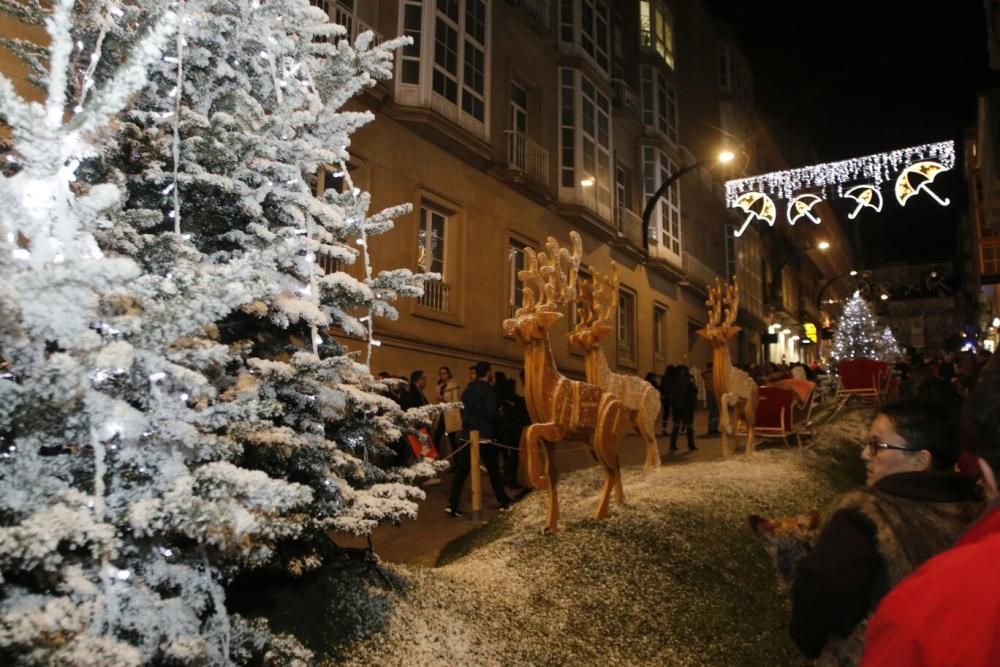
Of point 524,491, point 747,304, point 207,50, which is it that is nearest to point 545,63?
point 524,491

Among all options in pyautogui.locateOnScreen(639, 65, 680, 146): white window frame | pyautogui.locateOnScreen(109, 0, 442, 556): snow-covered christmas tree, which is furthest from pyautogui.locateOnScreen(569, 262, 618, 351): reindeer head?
pyautogui.locateOnScreen(639, 65, 680, 146): white window frame

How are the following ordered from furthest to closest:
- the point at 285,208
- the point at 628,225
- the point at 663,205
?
the point at 663,205 → the point at 628,225 → the point at 285,208

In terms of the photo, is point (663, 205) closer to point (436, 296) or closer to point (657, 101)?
point (657, 101)

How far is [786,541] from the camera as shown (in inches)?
123

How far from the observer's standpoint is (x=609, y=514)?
6.46 m

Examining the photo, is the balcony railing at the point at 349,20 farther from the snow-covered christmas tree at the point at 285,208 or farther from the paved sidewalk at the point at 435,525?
the snow-covered christmas tree at the point at 285,208

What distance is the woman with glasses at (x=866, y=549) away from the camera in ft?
7.61

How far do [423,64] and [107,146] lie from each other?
1194 cm

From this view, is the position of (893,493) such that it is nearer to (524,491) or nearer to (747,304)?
(524,491)

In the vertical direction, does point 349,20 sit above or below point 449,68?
below

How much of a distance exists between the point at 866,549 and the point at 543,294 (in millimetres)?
4429

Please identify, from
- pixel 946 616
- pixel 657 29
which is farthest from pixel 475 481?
pixel 657 29

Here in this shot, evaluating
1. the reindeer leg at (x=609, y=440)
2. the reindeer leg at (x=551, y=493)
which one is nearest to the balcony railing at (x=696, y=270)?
the reindeer leg at (x=609, y=440)

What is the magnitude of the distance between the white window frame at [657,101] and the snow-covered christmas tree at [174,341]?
2467 centimetres
